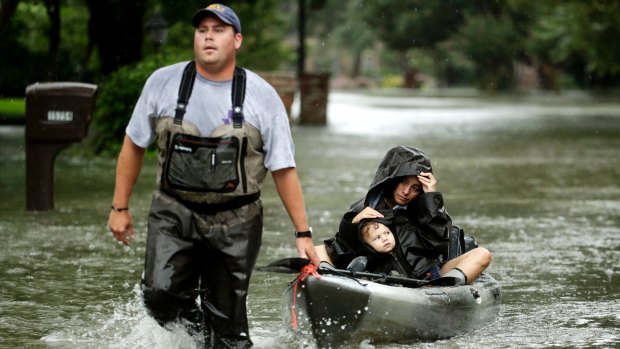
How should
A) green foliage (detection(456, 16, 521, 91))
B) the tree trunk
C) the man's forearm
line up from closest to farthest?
the man's forearm
the tree trunk
green foliage (detection(456, 16, 521, 91))

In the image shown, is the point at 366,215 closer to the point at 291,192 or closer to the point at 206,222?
Result: the point at 291,192

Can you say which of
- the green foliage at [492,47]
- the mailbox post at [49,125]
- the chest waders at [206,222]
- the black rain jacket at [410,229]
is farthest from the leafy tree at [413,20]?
the chest waders at [206,222]

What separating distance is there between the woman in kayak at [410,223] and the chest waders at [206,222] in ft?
3.71

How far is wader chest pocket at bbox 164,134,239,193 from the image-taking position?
571cm

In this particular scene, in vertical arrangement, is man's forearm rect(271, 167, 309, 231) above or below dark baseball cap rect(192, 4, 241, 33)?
below

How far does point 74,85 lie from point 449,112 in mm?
30301

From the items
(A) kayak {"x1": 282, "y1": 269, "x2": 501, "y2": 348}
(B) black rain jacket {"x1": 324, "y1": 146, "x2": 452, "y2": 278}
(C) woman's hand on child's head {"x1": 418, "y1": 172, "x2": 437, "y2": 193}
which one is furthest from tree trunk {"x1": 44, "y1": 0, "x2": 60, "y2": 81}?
(A) kayak {"x1": 282, "y1": 269, "x2": 501, "y2": 348}

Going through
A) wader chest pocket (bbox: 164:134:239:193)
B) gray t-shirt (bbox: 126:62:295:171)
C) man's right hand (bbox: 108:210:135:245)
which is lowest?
man's right hand (bbox: 108:210:135:245)

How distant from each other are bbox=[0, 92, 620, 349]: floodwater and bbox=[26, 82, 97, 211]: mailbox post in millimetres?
290

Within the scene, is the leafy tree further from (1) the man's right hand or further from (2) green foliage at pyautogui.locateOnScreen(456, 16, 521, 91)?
(1) the man's right hand

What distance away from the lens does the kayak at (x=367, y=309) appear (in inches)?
248

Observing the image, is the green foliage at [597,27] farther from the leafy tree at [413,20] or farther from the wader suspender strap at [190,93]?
the leafy tree at [413,20]

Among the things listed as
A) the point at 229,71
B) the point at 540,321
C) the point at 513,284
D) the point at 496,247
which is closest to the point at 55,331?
the point at 229,71

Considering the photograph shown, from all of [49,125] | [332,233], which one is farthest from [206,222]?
[49,125]
